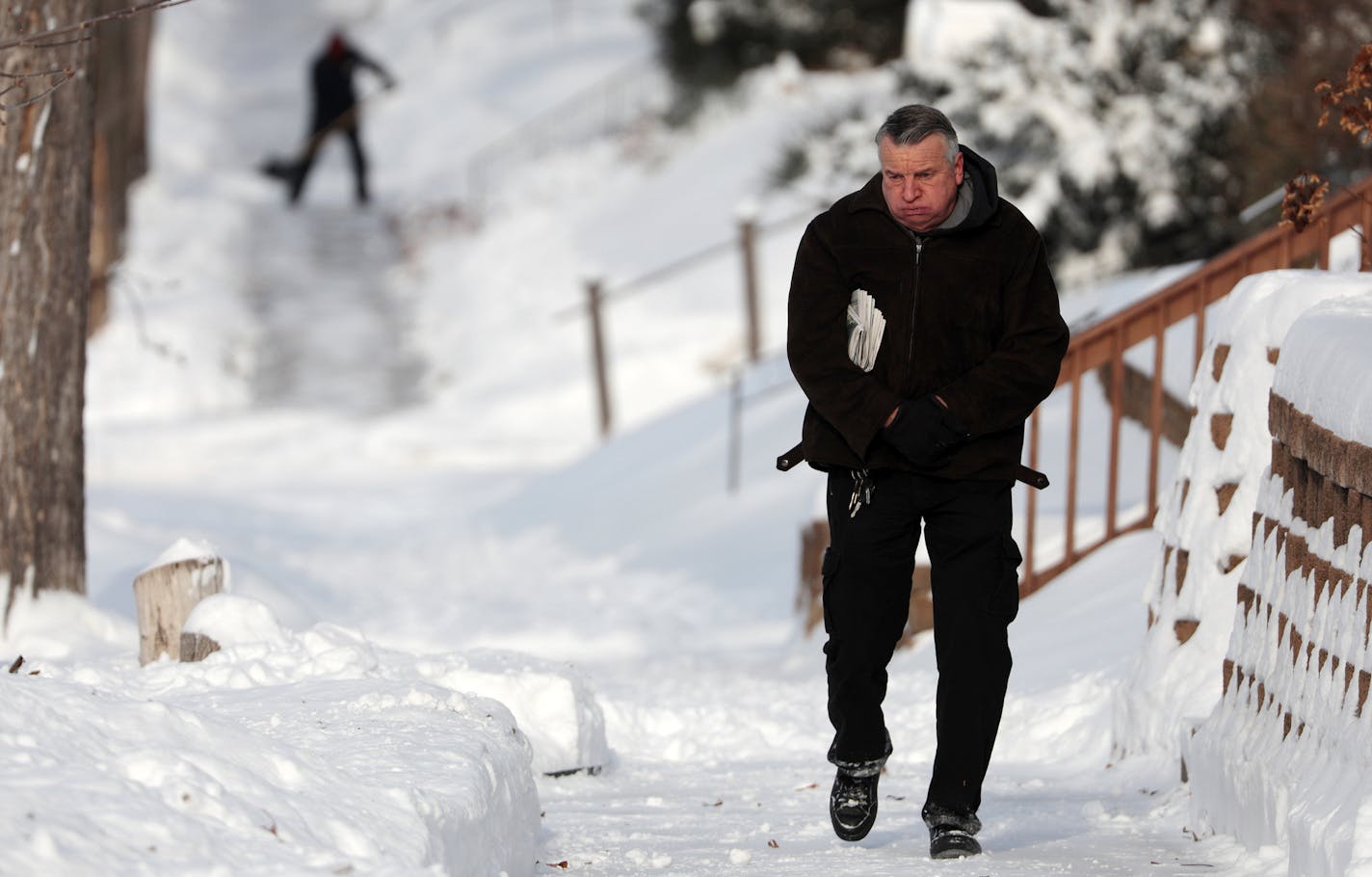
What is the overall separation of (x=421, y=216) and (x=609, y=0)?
31.4 ft

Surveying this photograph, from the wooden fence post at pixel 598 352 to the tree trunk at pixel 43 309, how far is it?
26.2 feet

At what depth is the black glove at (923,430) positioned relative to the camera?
427cm

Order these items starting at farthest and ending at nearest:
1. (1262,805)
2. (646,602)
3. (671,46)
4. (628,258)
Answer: (671,46) → (628,258) → (646,602) → (1262,805)

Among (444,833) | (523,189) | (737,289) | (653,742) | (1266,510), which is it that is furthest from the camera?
(523,189)

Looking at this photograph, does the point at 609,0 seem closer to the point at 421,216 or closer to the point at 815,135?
the point at 421,216

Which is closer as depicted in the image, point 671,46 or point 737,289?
point 737,289

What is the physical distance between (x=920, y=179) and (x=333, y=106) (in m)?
21.6

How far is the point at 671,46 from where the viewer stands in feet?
75.3

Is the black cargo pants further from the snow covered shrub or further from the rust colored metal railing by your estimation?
the snow covered shrub

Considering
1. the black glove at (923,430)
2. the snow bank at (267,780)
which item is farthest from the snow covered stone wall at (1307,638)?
the snow bank at (267,780)

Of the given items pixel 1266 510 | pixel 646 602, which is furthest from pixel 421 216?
pixel 1266 510

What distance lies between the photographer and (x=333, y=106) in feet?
82.4

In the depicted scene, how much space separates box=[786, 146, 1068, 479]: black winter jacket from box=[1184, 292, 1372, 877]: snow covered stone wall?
1.80 ft

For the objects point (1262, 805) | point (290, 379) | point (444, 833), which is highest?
point (444, 833)
